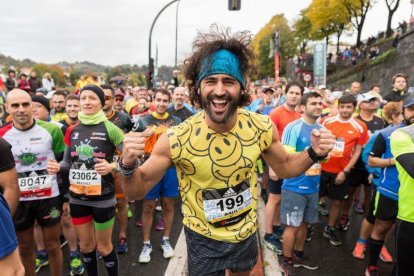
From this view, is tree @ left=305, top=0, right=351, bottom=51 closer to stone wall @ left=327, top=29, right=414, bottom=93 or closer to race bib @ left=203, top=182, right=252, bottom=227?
stone wall @ left=327, top=29, right=414, bottom=93

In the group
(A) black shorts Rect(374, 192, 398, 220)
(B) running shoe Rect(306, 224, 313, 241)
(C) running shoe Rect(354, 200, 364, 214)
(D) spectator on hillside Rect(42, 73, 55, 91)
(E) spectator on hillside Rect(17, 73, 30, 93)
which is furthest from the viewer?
(D) spectator on hillside Rect(42, 73, 55, 91)

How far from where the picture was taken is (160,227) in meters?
5.02

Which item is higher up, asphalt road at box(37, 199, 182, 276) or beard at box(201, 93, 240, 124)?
beard at box(201, 93, 240, 124)

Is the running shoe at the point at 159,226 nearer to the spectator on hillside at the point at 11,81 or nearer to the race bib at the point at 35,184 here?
the race bib at the point at 35,184

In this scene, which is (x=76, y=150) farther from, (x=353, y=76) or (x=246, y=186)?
(x=353, y=76)

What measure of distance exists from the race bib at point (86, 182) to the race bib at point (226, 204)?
1.61 m

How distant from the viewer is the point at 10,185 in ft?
8.52

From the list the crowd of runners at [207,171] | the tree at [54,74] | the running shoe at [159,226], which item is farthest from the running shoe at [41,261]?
the tree at [54,74]

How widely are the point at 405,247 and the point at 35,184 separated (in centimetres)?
366

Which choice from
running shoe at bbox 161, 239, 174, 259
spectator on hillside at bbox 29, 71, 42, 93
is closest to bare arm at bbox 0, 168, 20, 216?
running shoe at bbox 161, 239, 174, 259

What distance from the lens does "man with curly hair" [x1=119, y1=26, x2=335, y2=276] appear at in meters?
2.11

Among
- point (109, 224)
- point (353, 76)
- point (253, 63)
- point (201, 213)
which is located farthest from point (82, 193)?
point (353, 76)

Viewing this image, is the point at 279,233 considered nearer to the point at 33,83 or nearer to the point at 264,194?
the point at 264,194

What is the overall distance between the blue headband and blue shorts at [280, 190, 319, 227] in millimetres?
1995
